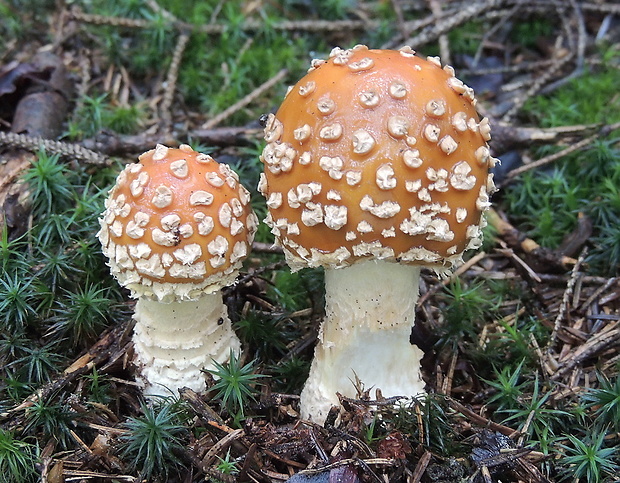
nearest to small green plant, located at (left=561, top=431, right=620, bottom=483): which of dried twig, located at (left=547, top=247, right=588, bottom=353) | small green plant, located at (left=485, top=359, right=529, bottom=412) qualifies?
small green plant, located at (left=485, top=359, right=529, bottom=412)

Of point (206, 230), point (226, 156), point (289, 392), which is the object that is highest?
point (206, 230)

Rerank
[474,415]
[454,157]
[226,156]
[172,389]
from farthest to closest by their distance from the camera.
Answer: [226,156] < [172,389] < [474,415] < [454,157]

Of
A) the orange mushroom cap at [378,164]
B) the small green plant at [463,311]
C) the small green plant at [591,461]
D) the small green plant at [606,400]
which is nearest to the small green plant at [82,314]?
the orange mushroom cap at [378,164]

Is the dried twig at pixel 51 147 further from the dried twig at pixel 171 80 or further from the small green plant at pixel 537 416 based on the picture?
the small green plant at pixel 537 416

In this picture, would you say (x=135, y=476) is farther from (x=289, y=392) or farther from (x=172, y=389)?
(x=289, y=392)

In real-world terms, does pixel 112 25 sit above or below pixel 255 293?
above

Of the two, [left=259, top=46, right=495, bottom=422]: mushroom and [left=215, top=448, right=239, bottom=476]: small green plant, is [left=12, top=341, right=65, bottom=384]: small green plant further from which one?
[left=259, top=46, right=495, bottom=422]: mushroom

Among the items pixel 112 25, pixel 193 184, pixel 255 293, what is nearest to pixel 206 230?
pixel 193 184
